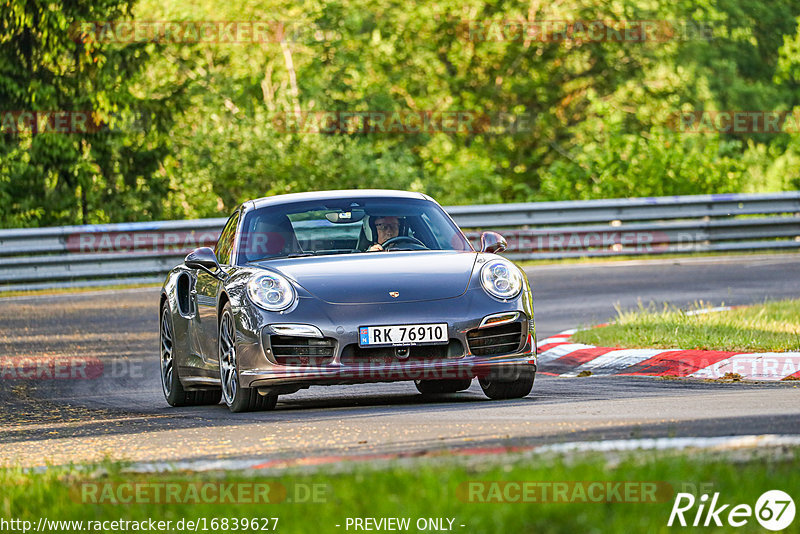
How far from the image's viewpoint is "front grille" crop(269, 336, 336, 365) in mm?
8633

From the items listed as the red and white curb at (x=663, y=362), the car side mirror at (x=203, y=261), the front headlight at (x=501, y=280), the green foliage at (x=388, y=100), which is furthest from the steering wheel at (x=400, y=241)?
the green foliage at (x=388, y=100)

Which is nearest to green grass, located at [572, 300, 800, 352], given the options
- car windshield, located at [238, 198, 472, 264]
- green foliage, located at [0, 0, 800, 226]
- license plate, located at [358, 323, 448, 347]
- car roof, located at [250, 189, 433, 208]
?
car windshield, located at [238, 198, 472, 264]

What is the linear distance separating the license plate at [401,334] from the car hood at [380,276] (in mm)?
170

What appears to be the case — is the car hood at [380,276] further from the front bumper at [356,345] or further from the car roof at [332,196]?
the car roof at [332,196]

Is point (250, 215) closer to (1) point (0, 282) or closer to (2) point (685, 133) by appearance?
(1) point (0, 282)

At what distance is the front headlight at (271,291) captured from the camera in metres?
8.75

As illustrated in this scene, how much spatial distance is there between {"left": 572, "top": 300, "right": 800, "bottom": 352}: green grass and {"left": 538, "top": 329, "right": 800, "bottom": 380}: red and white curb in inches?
7.4

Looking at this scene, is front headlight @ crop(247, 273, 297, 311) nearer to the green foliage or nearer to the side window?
the side window

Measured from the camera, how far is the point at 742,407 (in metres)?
7.36

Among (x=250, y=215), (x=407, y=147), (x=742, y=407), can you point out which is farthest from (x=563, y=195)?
(x=742, y=407)

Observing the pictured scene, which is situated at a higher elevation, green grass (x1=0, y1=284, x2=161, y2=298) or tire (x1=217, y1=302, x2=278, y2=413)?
tire (x1=217, y1=302, x2=278, y2=413)

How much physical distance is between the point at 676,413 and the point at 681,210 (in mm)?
15133

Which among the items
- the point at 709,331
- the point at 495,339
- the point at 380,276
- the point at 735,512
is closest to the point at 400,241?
the point at 380,276

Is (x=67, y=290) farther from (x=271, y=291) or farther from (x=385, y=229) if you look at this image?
(x=271, y=291)
